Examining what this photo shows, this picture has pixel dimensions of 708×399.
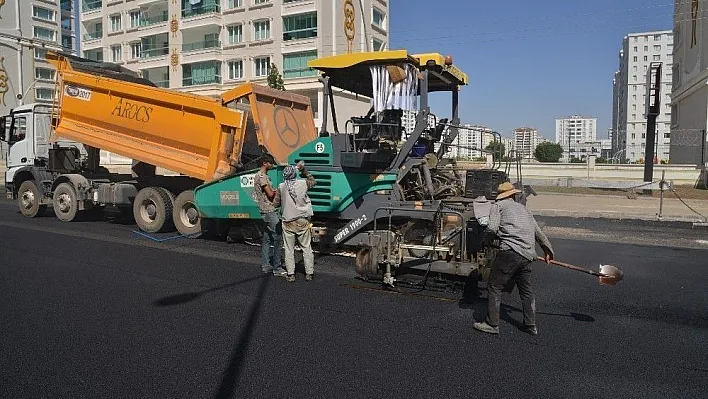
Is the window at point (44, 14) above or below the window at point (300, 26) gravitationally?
above

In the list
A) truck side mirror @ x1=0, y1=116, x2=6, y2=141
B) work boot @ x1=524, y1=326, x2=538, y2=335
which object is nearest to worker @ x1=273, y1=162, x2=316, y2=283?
work boot @ x1=524, y1=326, x2=538, y2=335

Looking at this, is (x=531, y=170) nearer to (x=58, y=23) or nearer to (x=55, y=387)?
(x=55, y=387)

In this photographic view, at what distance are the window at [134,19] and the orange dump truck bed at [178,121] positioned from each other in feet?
130

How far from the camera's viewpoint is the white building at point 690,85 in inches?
1046

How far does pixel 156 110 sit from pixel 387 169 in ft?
18.1

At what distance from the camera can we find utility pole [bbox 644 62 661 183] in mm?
19781

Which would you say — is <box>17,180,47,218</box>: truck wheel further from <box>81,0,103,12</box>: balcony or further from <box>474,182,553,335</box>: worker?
<box>81,0,103,12</box>: balcony

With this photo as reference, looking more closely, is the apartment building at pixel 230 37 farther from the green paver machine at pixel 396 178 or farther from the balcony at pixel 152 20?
the green paver machine at pixel 396 178

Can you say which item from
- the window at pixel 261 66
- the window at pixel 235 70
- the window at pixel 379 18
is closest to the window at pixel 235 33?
the window at pixel 235 70

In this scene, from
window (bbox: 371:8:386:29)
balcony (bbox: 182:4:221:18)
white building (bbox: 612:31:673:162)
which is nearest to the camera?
balcony (bbox: 182:4:221:18)

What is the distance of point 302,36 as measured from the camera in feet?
126

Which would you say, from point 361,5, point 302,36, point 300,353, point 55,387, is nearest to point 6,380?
point 55,387

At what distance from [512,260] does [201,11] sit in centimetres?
4235

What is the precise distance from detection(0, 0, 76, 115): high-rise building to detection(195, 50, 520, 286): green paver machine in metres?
53.9
